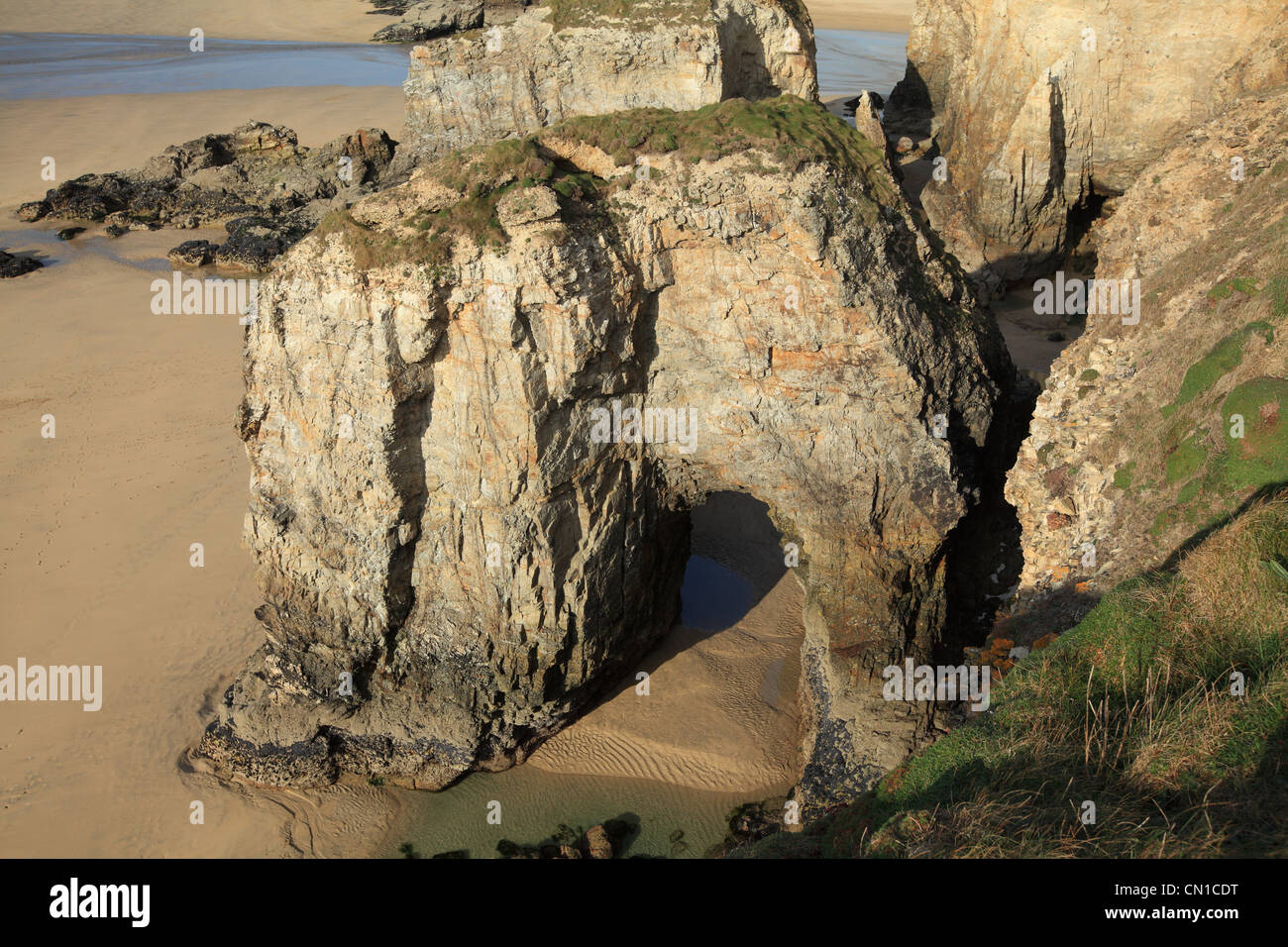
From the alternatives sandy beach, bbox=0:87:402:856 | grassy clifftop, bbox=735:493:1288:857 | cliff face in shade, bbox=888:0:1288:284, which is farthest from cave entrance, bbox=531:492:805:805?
cliff face in shade, bbox=888:0:1288:284

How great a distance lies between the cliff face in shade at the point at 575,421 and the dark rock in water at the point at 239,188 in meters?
23.4

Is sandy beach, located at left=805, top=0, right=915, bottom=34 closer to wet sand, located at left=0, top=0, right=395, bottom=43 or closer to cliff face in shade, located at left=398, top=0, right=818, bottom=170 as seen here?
wet sand, located at left=0, top=0, right=395, bottom=43

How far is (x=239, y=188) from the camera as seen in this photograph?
39969 mm

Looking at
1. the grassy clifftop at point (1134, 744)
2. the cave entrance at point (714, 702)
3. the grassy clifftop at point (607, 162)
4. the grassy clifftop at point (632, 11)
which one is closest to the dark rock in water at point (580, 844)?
the cave entrance at point (714, 702)

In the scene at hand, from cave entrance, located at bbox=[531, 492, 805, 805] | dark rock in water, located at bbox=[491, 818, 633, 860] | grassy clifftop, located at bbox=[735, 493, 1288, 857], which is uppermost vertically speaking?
grassy clifftop, located at bbox=[735, 493, 1288, 857]

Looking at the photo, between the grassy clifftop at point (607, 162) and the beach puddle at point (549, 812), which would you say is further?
the beach puddle at point (549, 812)

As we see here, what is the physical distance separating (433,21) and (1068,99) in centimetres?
4834

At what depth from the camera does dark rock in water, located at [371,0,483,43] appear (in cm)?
5884

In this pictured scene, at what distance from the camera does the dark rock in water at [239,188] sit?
36.1 metres

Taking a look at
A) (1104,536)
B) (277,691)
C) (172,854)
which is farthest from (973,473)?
(172,854)

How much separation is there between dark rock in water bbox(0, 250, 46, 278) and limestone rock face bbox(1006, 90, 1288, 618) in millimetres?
33415

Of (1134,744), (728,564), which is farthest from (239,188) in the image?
(1134,744)

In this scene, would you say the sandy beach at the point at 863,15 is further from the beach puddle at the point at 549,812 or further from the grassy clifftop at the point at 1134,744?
the grassy clifftop at the point at 1134,744

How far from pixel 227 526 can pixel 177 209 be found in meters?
23.3
